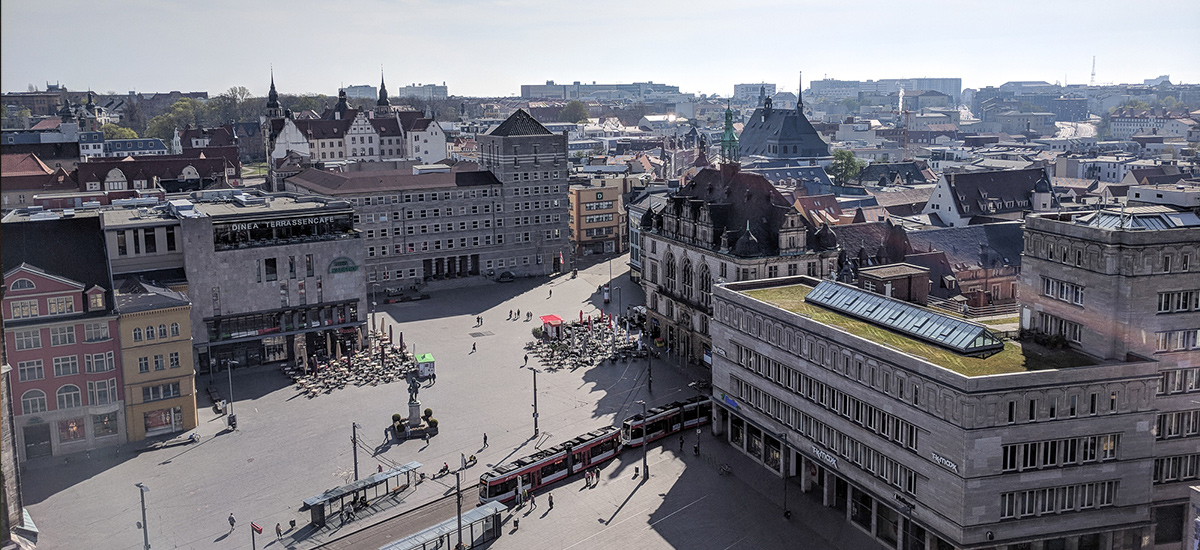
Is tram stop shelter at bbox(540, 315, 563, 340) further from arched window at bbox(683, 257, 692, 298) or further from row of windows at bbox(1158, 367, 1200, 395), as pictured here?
row of windows at bbox(1158, 367, 1200, 395)

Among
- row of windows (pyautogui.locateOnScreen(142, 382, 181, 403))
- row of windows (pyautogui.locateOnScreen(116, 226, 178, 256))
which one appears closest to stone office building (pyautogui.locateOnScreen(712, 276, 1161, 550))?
row of windows (pyautogui.locateOnScreen(142, 382, 181, 403))

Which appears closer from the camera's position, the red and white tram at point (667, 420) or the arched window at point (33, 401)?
the arched window at point (33, 401)

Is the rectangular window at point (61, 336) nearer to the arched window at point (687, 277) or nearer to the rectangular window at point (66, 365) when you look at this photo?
the rectangular window at point (66, 365)

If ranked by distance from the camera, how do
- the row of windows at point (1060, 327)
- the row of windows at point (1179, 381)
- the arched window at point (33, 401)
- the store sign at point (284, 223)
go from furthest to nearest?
1. the store sign at point (284, 223)
2. the arched window at point (33, 401)
3. the row of windows at point (1060, 327)
4. the row of windows at point (1179, 381)

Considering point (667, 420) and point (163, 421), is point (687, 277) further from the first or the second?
point (163, 421)

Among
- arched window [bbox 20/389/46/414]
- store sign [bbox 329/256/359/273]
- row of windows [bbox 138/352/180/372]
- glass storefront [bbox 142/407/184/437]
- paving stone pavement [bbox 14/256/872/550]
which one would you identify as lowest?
paving stone pavement [bbox 14/256/872/550]

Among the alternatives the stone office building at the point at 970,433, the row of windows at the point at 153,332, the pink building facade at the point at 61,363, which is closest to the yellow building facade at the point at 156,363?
the row of windows at the point at 153,332

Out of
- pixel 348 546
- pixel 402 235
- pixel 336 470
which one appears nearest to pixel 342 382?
pixel 336 470
